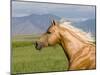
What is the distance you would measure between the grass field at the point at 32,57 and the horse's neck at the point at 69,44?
0.07m

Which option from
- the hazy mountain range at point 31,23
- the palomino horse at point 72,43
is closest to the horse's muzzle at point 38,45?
the palomino horse at point 72,43

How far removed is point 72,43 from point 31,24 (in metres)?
0.59

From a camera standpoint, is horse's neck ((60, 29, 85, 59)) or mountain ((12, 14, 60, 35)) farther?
horse's neck ((60, 29, 85, 59))

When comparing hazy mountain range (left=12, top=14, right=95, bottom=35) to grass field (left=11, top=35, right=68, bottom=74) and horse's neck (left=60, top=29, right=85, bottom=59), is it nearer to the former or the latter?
grass field (left=11, top=35, right=68, bottom=74)

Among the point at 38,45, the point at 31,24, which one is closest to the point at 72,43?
the point at 38,45

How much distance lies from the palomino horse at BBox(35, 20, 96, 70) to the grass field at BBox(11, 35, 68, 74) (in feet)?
0.24

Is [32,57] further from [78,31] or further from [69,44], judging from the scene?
[78,31]

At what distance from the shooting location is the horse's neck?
305cm

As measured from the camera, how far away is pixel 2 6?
2.78 metres

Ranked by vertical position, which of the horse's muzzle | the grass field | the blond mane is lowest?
the grass field

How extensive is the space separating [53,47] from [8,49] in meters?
0.56

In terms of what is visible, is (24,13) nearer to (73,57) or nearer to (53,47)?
(53,47)

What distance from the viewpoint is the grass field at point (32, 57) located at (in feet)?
9.23

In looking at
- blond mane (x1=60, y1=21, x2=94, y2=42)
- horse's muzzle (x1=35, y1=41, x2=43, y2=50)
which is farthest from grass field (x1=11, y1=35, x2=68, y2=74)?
blond mane (x1=60, y1=21, x2=94, y2=42)
